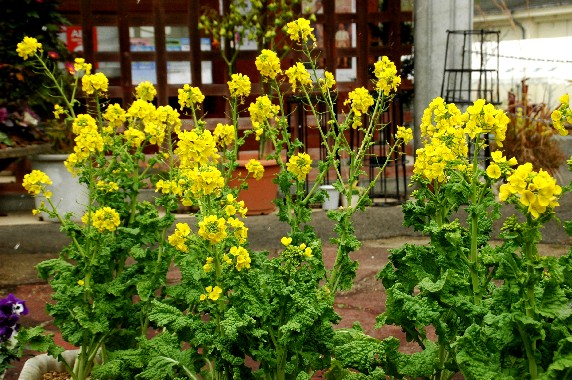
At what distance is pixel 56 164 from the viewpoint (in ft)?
24.7

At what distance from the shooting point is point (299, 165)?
10.6 ft

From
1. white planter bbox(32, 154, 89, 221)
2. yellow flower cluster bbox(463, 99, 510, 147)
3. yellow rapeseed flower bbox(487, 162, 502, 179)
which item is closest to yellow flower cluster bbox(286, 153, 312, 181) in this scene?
yellow flower cluster bbox(463, 99, 510, 147)

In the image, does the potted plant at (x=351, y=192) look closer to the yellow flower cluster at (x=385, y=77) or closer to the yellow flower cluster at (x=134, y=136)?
the yellow flower cluster at (x=385, y=77)

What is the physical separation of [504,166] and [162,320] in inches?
44.0

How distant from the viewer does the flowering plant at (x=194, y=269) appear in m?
2.62

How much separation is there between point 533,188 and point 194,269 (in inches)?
51.1

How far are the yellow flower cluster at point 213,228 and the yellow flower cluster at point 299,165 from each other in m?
0.78

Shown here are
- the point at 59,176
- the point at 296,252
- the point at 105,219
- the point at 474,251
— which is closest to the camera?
the point at 296,252

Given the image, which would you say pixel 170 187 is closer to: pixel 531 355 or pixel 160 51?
pixel 531 355

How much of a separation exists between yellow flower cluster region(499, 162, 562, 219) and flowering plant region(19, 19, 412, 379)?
2.31 feet

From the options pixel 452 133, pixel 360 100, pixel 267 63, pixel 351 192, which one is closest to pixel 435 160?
pixel 452 133

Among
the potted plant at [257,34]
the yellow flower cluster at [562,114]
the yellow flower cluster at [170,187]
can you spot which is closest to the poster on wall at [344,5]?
the potted plant at [257,34]

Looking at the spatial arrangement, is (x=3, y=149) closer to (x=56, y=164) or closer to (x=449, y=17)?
(x=56, y=164)

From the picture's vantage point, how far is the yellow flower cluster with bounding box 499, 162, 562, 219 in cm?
199
